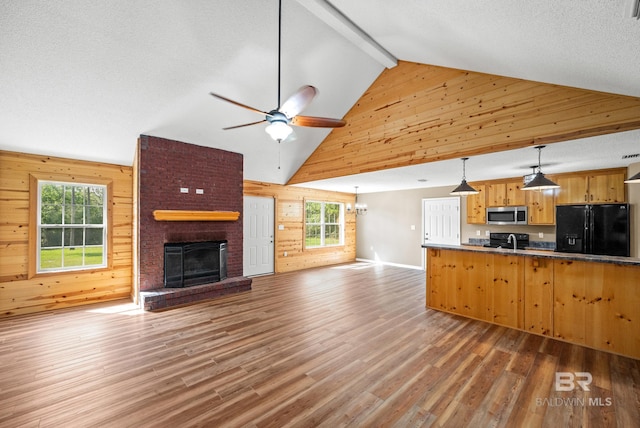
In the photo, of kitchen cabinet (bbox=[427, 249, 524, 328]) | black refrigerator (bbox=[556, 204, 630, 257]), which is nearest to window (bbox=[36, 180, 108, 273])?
kitchen cabinet (bbox=[427, 249, 524, 328])

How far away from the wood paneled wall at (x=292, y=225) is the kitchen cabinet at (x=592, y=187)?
564cm

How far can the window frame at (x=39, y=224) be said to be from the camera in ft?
13.9

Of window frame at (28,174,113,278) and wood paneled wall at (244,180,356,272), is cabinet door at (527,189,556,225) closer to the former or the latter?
wood paneled wall at (244,180,356,272)

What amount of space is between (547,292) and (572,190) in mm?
3273

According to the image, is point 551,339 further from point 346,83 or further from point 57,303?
point 57,303

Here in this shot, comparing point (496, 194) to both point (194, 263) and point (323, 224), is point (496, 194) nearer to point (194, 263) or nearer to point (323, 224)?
point (323, 224)

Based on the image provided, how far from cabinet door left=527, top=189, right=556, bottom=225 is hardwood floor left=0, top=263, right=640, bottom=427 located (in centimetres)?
344

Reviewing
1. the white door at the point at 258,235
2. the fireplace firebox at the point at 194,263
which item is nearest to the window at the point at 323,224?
the white door at the point at 258,235

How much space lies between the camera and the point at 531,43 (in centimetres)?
232

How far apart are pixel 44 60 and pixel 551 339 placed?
6696 mm

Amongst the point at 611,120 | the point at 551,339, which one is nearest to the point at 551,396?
the point at 551,339

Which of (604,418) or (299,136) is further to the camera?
(299,136)

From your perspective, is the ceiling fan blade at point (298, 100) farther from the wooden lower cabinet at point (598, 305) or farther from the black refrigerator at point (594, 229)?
the black refrigerator at point (594, 229)

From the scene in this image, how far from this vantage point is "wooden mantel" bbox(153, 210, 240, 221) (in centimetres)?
453
